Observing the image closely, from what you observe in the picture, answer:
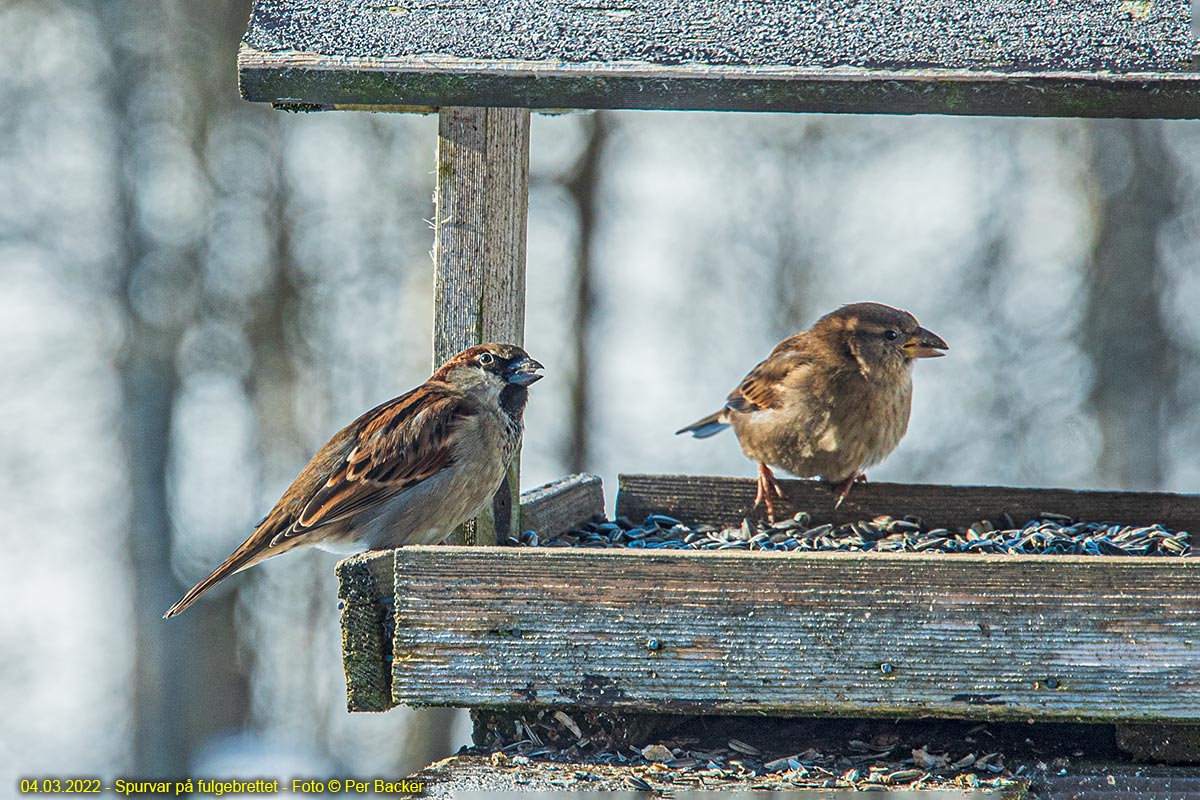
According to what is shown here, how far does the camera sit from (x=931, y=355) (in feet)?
15.9

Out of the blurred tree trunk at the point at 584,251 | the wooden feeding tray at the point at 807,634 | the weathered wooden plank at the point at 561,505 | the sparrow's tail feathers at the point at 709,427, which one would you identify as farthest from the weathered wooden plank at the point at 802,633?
the blurred tree trunk at the point at 584,251

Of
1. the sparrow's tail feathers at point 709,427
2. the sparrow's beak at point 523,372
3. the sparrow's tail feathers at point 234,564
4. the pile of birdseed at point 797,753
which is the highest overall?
the sparrow's beak at point 523,372

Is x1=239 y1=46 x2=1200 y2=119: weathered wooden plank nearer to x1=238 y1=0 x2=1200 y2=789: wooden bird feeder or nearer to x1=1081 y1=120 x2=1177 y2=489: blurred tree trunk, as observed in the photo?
x1=238 y1=0 x2=1200 y2=789: wooden bird feeder

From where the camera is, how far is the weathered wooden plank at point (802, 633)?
2.61 metres

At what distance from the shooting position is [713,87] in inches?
110

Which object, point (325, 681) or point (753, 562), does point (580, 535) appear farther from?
point (325, 681)

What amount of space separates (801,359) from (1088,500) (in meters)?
1.07

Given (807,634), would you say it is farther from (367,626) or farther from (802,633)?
(367,626)

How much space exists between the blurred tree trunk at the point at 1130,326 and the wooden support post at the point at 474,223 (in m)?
8.43

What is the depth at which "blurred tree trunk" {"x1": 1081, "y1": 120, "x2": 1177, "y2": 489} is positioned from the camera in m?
11.0

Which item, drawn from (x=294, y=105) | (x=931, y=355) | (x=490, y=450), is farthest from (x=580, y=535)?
(x=294, y=105)

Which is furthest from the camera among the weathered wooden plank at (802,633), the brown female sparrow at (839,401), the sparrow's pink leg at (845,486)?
the brown female sparrow at (839,401)

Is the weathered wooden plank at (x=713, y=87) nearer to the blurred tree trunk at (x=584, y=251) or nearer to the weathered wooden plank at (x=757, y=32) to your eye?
the weathered wooden plank at (x=757, y=32)

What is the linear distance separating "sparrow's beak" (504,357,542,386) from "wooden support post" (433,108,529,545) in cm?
16
